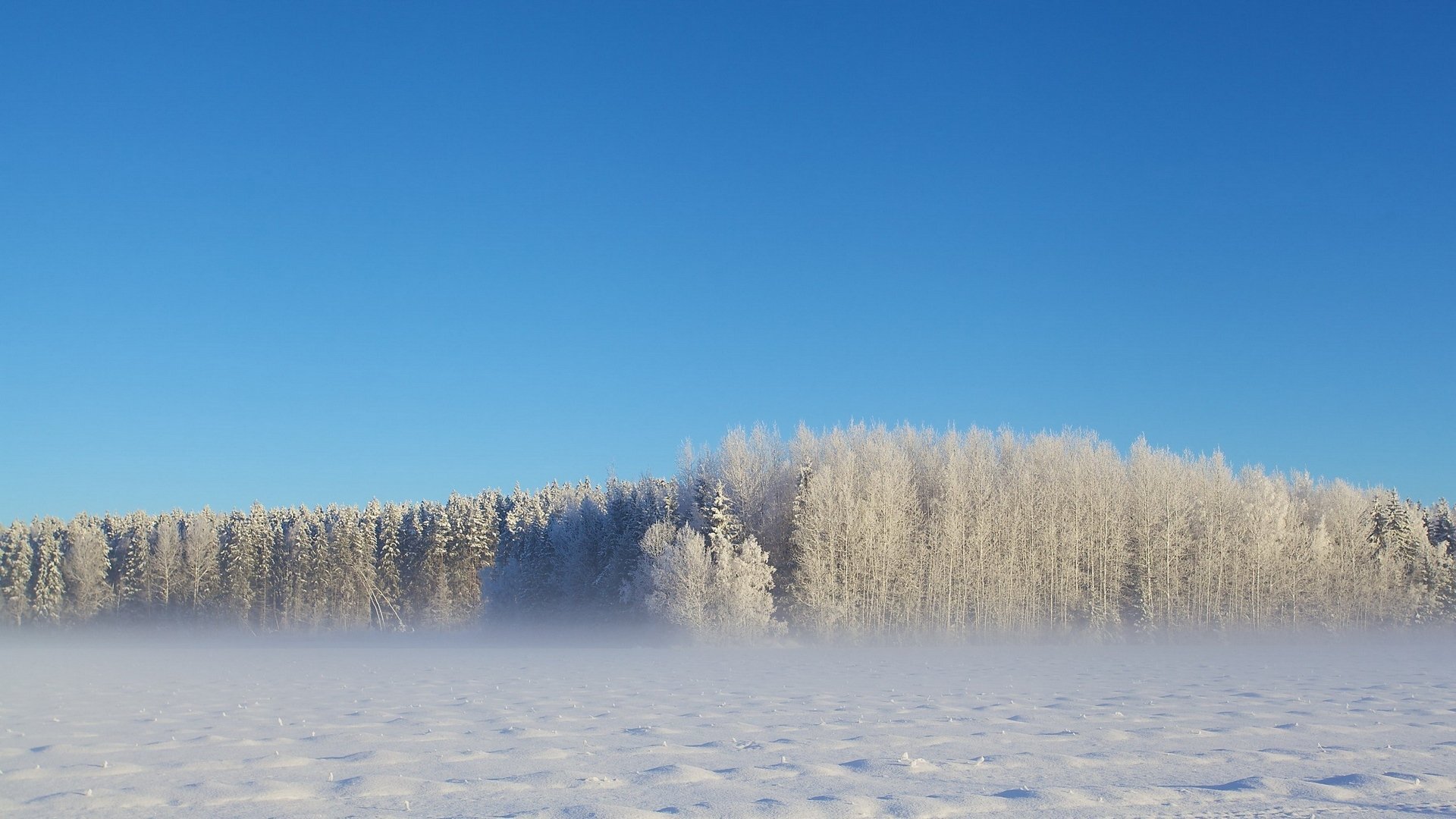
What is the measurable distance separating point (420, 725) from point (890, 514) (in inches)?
1694

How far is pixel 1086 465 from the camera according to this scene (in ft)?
202

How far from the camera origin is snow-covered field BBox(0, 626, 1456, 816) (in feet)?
29.2

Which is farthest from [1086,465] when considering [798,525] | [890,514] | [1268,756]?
[1268,756]

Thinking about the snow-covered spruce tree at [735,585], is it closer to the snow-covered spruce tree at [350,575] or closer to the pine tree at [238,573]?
the snow-covered spruce tree at [350,575]

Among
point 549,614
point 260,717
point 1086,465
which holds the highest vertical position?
point 1086,465

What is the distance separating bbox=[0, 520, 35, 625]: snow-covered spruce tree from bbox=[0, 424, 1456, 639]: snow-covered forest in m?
53.3

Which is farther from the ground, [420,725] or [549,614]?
[420,725]

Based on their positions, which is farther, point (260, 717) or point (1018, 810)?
point (260, 717)

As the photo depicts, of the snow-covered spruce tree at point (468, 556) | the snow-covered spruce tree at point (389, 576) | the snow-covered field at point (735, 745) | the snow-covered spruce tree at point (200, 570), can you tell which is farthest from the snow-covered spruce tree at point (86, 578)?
the snow-covered field at point (735, 745)

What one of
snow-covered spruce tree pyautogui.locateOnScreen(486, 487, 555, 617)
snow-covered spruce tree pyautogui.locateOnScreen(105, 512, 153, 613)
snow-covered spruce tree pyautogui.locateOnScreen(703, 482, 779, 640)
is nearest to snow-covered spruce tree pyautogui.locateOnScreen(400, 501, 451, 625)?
snow-covered spruce tree pyautogui.locateOnScreen(486, 487, 555, 617)

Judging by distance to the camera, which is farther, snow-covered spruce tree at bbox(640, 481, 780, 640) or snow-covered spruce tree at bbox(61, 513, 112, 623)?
snow-covered spruce tree at bbox(61, 513, 112, 623)

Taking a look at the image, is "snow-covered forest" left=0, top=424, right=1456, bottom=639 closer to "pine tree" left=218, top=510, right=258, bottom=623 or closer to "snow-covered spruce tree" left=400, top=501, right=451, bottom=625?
"snow-covered spruce tree" left=400, top=501, right=451, bottom=625

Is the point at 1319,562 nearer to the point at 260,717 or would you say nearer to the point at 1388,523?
the point at 1388,523

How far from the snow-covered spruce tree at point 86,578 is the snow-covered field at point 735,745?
78.4 m
